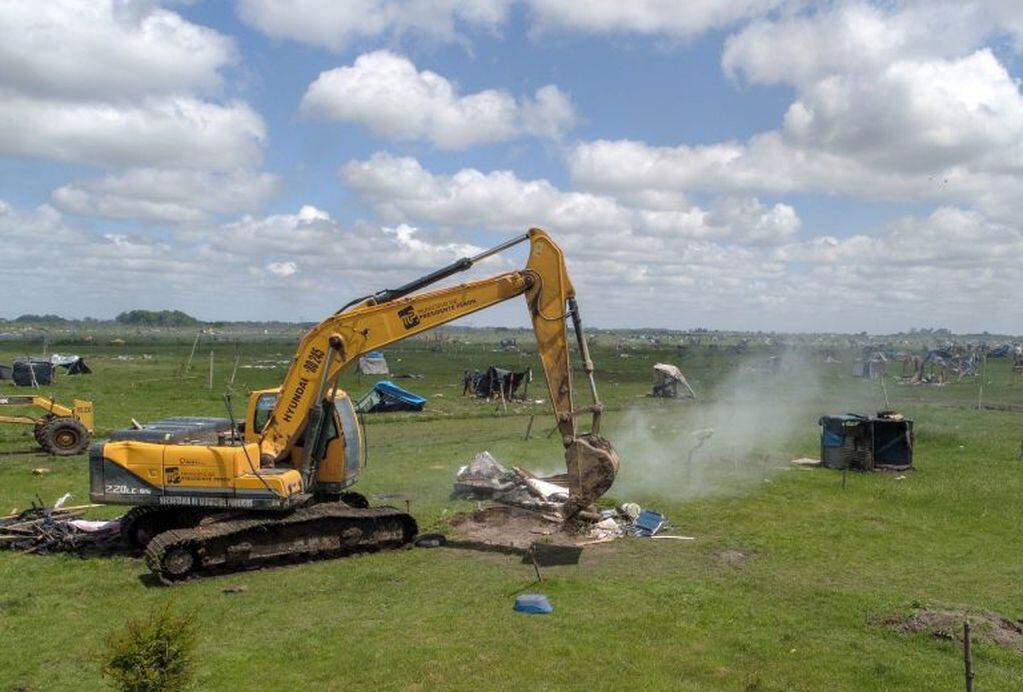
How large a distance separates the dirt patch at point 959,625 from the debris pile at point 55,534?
13728mm

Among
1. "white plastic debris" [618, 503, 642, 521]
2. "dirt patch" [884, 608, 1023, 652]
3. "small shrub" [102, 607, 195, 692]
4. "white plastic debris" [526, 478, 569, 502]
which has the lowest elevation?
"dirt patch" [884, 608, 1023, 652]

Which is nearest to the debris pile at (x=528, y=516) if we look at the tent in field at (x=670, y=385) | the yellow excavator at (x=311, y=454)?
the yellow excavator at (x=311, y=454)

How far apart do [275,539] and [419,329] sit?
14.9 ft

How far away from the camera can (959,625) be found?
1120cm

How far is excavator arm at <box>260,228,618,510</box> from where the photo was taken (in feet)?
50.4

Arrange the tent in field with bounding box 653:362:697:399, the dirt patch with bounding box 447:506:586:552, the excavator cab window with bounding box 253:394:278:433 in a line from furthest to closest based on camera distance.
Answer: the tent in field with bounding box 653:362:697:399
the excavator cab window with bounding box 253:394:278:433
the dirt patch with bounding box 447:506:586:552

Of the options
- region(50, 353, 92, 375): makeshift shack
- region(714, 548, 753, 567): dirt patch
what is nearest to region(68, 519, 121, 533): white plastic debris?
region(714, 548, 753, 567): dirt patch

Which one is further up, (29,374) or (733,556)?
(29,374)

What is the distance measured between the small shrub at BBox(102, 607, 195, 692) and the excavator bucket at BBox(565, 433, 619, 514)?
822 centimetres

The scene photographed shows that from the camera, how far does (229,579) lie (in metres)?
14.0

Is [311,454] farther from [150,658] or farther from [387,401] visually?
[387,401]

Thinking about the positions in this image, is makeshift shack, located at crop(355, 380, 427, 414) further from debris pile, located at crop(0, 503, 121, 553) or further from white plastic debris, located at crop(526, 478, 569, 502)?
debris pile, located at crop(0, 503, 121, 553)

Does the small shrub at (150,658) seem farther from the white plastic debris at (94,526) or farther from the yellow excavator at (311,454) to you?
the white plastic debris at (94,526)

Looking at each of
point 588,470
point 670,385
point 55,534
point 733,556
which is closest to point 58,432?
point 55,534
